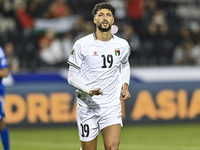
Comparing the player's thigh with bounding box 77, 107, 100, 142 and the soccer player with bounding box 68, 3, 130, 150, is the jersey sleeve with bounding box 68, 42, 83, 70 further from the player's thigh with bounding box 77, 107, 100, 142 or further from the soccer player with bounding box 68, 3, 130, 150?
the player's thigh with bounding box 77, 107, 100, 142

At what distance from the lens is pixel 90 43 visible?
21.2 feet

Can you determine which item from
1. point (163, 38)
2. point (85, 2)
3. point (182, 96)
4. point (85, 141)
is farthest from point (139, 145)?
point (85, 2)

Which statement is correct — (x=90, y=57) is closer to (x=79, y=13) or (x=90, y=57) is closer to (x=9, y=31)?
(x=9, y=31)

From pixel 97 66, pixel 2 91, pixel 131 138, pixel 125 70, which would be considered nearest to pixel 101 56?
pixel 97 66

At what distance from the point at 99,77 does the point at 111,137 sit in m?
0.76

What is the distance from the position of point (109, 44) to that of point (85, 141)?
4.14ft

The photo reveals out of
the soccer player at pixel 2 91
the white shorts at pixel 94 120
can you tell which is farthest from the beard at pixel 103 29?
the soccer player at pixel 2 91

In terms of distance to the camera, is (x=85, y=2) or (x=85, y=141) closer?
(x=85, y=141)

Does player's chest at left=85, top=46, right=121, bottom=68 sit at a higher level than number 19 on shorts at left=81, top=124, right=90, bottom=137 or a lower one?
higher

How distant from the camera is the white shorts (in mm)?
6422

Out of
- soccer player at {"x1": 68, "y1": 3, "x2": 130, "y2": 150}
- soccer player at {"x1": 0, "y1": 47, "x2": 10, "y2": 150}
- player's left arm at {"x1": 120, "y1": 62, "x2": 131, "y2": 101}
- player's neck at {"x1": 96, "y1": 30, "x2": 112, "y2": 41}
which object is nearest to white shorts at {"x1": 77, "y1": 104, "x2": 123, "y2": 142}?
soccer player at {"x1": 68, "y1": 3, "x2": 130, "y2": 150}

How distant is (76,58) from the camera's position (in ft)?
20.8

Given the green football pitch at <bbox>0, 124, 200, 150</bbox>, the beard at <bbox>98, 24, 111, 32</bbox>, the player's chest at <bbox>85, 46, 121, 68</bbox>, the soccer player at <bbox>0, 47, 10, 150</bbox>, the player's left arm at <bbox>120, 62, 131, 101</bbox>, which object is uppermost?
the beard at <bbox>98, 24, 111, 32</bbox>

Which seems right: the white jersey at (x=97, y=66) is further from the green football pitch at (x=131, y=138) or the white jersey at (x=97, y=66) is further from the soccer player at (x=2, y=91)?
the green football pitch at (x=131, y=138)
